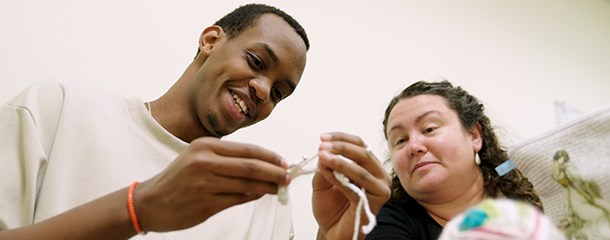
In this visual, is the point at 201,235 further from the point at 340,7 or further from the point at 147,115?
the point at 340,7

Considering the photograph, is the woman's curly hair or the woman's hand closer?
the woman's hand

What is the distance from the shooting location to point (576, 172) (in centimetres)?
43

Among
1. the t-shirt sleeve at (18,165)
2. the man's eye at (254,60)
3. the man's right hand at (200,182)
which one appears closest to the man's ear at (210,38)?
the man's eye at (254,60)

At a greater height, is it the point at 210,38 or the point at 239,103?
the point at 210,38

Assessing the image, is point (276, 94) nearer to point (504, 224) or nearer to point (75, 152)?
→ point (75, 152)

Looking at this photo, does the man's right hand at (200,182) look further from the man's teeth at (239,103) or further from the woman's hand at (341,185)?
the man's teeth at (239,103)

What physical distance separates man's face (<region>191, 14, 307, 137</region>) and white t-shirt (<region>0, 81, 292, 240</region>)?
0.35 ft

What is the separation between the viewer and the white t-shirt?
0.58 m

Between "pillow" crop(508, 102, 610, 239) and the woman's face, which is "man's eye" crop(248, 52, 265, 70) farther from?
"pillow" crop(508, 102, 610, 239)

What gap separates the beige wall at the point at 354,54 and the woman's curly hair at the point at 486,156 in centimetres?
30

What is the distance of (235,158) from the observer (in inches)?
17.6

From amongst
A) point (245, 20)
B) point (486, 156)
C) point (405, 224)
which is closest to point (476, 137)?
point (486, 156)

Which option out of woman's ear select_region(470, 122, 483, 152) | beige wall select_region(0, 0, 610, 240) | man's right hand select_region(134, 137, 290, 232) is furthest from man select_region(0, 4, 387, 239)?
woman's ear select_region(470, 122, 483, 152)

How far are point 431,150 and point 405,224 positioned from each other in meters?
0.18
